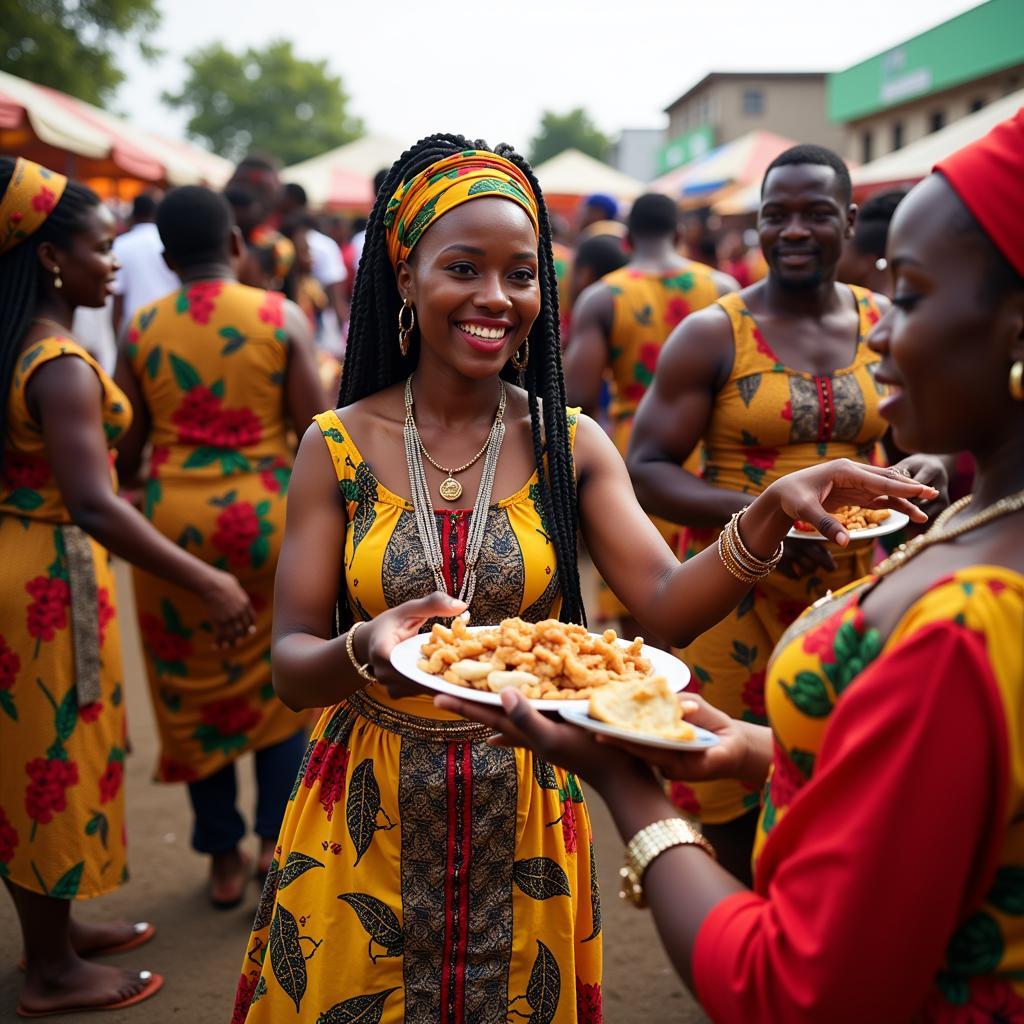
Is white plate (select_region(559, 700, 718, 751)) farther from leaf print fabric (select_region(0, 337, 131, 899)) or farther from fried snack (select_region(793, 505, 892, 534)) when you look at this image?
leaf print fabric (select_region(0, 337, 131, 899))

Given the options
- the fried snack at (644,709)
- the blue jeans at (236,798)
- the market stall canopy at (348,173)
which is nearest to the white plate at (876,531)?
→ the fried snack at (644,709)

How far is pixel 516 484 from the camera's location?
97.0 inches

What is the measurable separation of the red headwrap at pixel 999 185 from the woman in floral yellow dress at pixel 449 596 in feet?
3.34

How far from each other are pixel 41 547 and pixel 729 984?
2.95 m

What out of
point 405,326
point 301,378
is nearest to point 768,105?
point 301,378

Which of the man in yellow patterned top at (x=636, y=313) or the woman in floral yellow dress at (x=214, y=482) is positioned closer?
the woman in floral yellow dress at (x=214, y=482)

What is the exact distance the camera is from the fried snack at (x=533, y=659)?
1.77 metres

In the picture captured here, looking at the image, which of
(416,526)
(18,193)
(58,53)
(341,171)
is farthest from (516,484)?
(58,53)

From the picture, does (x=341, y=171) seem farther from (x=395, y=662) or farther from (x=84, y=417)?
(x=395, y=662)

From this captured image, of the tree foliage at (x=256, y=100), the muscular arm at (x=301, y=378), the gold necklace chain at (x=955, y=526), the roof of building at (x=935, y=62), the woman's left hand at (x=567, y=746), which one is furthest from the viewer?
the tree foliage at (x=256, y=100)

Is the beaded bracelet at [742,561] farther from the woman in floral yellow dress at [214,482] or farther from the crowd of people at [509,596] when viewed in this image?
the woman in floral yellow dress at [214,482]

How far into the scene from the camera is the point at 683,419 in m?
3.65

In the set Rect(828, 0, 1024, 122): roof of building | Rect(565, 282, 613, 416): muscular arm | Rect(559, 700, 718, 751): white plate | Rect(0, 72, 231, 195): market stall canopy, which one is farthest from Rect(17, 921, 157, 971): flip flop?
Rect(828, 0, 1024, 122): roof of building

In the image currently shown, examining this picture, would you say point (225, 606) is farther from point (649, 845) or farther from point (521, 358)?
point (649, 845)
